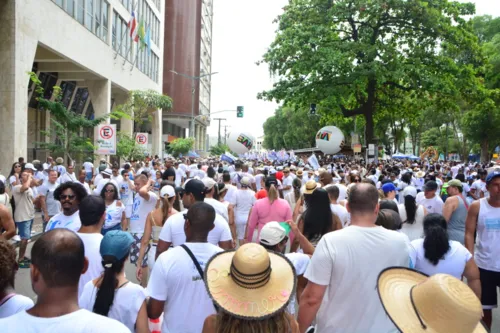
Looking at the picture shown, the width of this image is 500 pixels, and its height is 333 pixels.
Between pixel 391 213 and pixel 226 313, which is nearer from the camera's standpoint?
pixel 226 313

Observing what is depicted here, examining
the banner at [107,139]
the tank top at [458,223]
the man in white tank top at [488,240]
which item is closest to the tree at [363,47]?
the banner at [107,139]

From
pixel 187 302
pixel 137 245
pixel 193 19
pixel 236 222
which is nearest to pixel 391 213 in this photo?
pixel 187 302

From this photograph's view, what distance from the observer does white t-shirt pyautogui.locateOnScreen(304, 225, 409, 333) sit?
311cm

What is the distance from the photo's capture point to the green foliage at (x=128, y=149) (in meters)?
25.9

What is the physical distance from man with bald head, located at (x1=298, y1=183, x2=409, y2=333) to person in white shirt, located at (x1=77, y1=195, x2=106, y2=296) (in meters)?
1.69

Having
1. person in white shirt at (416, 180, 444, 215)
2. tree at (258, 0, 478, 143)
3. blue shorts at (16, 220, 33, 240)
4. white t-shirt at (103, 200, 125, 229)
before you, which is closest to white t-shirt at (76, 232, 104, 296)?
white t-shirt at (103, 200, 125, 229)

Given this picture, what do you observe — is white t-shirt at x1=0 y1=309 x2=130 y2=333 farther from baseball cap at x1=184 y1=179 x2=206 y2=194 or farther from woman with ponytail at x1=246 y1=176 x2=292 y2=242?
woman with ponytail at x1=246 y1=176 x2=292 y2=242

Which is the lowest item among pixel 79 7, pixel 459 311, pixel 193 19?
pixel 459 311

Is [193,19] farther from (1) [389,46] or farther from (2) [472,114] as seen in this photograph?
(1) [389,46]

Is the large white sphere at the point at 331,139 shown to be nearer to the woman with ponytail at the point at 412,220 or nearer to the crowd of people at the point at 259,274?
the woman with ponytail at the point at 412,220

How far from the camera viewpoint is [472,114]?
123 feet

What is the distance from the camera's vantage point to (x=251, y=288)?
→ 91.0 inches

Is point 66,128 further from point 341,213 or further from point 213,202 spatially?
point 341,213

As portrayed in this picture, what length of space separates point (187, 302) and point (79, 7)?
23.5m
